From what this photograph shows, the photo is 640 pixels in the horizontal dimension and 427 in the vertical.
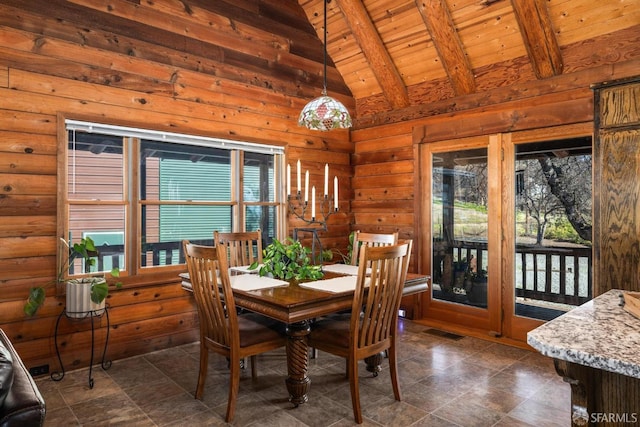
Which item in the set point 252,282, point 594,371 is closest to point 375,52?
point 252,282

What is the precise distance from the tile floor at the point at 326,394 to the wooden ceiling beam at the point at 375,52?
2.78m

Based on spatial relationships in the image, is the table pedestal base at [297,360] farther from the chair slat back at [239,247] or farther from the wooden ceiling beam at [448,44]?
the wooden ceiling beam at [448,44]

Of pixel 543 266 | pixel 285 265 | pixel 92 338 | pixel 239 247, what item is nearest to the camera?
pixel 285 265

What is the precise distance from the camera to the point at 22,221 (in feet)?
9.77

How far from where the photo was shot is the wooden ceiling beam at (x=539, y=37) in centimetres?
328

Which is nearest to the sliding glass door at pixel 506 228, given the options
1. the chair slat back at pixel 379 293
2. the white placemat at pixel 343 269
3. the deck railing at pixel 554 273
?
the deck railing at pixel 554 273

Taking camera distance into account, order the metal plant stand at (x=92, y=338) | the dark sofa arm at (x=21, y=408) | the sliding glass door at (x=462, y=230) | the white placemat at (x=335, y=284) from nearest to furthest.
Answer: the dark sofa arm at (x=21, y=408) < the white placemat at (x=335, y=284) < the metal plant stand at (x=92, y=338) < the sliding glass door at (x=462, y=230)

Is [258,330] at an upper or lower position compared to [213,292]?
lower

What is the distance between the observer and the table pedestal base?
2.45m

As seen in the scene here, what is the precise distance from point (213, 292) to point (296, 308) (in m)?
0.55

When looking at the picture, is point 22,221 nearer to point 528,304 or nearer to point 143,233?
point 143,233

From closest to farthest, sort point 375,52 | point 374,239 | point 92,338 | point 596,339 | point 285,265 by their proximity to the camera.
A: point 596,339
point 285,265
point 92,338
point 374,239
point 375,52

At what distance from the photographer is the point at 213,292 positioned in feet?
7.95

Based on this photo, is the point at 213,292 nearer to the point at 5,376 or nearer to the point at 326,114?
the point at 5,376
